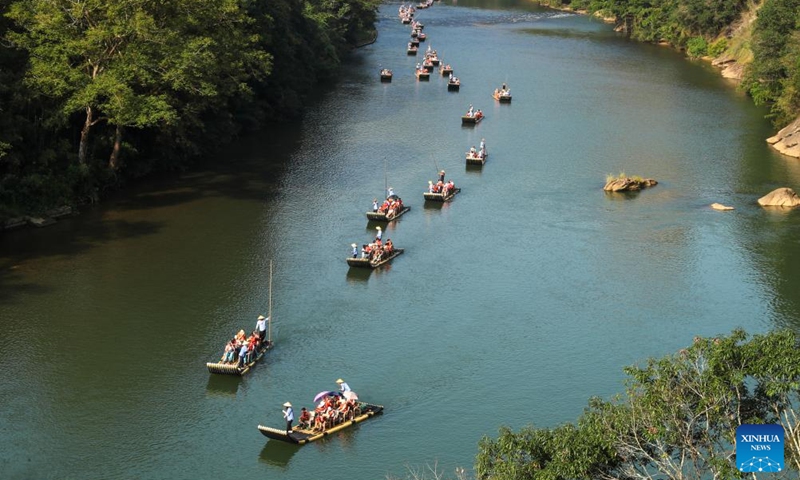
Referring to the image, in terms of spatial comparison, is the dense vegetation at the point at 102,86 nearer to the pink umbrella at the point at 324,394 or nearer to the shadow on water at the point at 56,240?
the shadow on water at the point at 56,240

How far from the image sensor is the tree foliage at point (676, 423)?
23.8 meters

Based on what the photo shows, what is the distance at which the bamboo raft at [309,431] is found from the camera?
3594cm

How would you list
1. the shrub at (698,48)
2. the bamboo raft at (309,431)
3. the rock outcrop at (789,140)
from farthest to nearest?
the shrub at (698,48) → the rock outcrop at (789,140) → the bamboo raft at (309,431)

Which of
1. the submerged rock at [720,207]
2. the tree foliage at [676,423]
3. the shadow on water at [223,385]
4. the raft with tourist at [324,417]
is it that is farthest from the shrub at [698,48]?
the tree foliage at [676,423]

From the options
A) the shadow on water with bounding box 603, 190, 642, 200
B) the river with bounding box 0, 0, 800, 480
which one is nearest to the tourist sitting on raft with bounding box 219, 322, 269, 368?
the river with bounding box 0, 0, 800, 480

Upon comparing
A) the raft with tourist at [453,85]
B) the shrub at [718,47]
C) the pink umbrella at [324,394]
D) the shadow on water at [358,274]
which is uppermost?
the shrub at [718,47]

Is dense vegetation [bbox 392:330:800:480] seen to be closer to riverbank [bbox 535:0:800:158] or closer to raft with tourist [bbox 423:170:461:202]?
raft with tourist [bbox 423:170:461:202]

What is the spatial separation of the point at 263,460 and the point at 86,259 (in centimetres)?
2114

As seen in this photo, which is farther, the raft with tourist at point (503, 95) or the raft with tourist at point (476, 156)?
the raft with tourist at point (503, 95)

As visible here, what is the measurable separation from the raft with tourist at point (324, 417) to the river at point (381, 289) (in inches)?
16.1

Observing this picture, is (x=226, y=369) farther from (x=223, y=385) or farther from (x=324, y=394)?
(x=324, y=394)

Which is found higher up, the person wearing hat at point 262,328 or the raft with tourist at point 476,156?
the raft with tourist at point 476,156

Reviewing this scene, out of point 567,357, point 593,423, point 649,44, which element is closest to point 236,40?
point 567,357

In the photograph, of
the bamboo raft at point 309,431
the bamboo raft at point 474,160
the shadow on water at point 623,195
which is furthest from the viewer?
the bamboo raft at point 474,160
